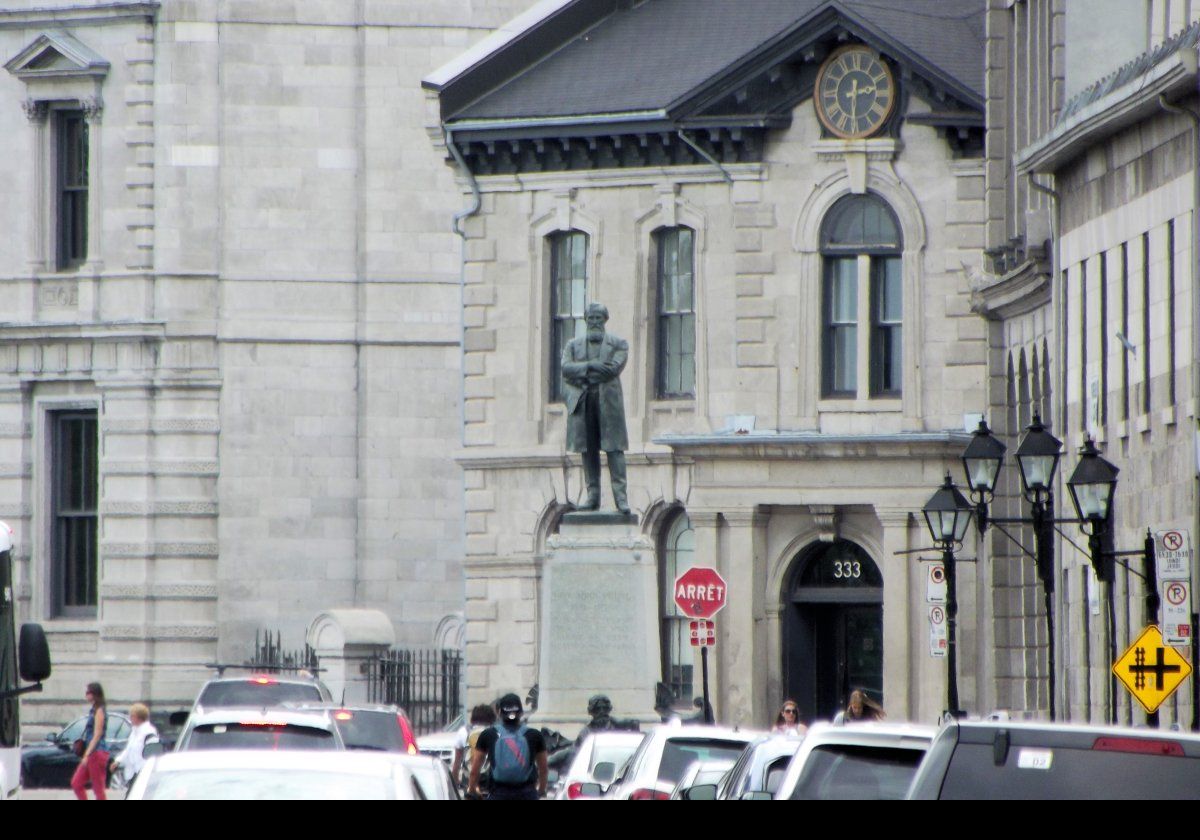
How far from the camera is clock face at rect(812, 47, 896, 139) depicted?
41656 mm

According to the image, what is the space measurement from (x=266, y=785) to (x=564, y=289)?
31.4m

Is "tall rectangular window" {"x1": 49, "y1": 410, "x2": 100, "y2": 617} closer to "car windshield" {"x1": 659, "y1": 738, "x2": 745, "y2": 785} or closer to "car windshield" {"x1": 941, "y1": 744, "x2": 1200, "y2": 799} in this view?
"car windshield" {"x1": 659, "y1": 738, "x2": 745, "y2": 785}

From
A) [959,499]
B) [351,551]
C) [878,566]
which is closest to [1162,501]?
[959,499]

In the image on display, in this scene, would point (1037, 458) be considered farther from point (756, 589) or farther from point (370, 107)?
point (370, 107)

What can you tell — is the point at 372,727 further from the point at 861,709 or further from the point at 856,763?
the point at 856,763

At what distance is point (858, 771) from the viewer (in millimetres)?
15055

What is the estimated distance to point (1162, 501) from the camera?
98.3 feet

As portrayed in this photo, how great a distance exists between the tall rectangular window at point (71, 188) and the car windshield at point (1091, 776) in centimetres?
3834

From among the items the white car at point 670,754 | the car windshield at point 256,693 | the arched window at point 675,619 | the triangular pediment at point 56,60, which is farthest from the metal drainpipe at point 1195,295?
the triangular pediment at point 56,60

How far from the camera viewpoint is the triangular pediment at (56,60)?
158ft

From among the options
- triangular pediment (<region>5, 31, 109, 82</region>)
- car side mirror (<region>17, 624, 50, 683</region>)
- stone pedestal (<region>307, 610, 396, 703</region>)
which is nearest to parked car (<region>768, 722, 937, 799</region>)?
car side mirror (<region>17, 624, 50, 683</region>)

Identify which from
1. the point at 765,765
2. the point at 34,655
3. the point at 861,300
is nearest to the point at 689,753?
the point at 765,765

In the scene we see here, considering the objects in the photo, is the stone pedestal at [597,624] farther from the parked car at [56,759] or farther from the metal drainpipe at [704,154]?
the metal drainpipe at [704,154]

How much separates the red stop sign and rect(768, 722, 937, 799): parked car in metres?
19.7
